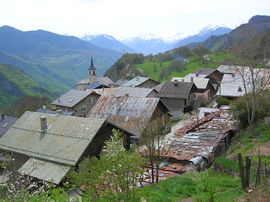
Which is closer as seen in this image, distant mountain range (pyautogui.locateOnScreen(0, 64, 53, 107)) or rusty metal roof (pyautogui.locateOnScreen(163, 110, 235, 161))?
rusty metal roof (pyautogui.locateOnScreen(163, 110, 235, 161))

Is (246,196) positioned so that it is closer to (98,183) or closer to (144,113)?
(98,183)

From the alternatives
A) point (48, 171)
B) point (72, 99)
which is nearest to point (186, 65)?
point (72, 99)

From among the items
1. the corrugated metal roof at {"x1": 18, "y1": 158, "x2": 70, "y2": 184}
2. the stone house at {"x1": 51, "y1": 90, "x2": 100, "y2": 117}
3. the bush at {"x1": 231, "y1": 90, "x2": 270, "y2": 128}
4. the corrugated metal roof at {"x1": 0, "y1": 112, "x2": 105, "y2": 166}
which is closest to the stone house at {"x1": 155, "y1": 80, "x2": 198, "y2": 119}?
the stone house at {"x1": 51, "y1": 90, "x2": 100, "y2": 117}

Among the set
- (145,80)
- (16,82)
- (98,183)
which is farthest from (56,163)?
(16,82)

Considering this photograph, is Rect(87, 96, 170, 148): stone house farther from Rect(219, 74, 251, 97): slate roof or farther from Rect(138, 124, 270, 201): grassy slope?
Rect(219, 74, 251, 97): slate roof

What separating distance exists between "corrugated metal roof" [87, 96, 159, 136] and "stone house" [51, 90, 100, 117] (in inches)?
654

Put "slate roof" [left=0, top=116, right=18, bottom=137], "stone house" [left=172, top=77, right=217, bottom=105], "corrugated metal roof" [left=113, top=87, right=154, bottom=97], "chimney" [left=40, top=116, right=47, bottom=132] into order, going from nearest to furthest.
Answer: "chimney" [left=40, top=116, right=47, bottom=132], "slate roof" [left=0, top=116, right=18, bottom=137], "stone house" [left=172, top=77, right=217, bottom=105], "corrugated metal roof" [left=113, top=87, right=154, bottom=97]

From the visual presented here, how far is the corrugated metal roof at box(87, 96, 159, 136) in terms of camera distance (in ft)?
97.2

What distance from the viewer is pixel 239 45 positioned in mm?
22078

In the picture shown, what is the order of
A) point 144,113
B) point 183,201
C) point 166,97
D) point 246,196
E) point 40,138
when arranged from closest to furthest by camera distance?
point 246,196
point 183,201
point 40,138
point 144,113
point 166,97

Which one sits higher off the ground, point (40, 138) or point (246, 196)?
point (246, 196)

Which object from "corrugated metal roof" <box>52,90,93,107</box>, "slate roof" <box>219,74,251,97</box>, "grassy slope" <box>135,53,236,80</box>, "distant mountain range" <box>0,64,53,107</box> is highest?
"grassy slope" <box>135,53,236,80</box>

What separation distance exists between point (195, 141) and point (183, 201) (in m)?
11.8

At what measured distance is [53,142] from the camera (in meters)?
22.3
